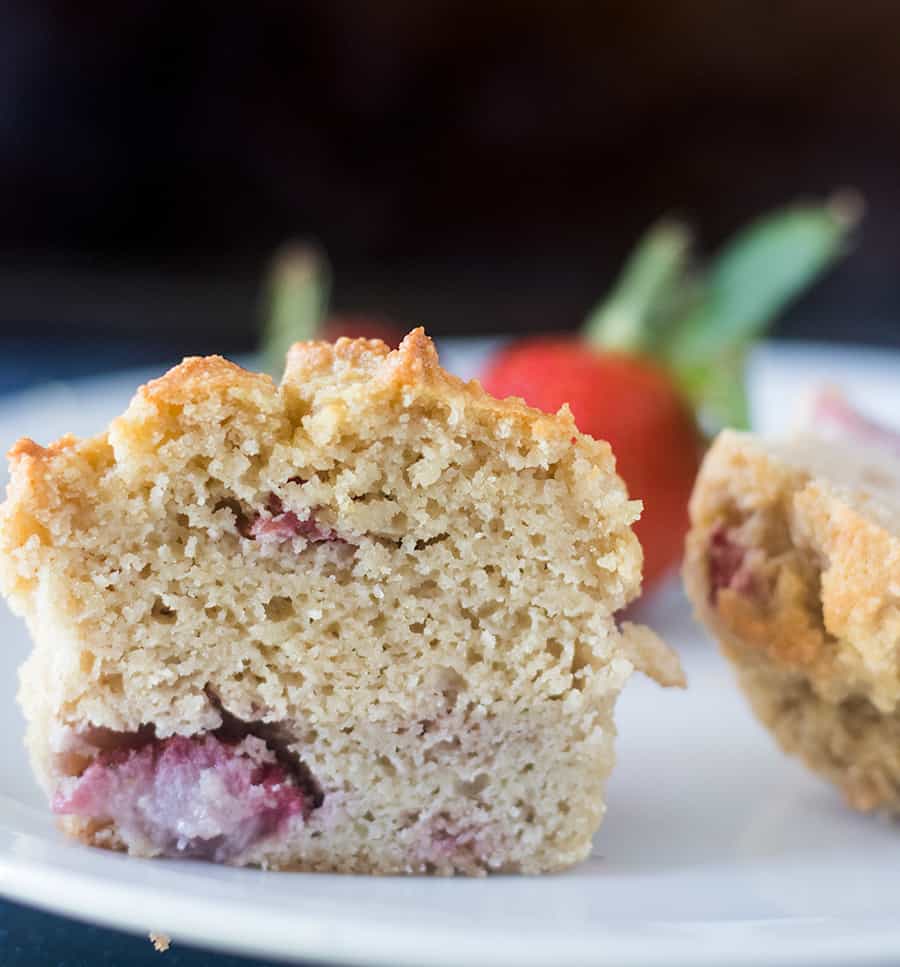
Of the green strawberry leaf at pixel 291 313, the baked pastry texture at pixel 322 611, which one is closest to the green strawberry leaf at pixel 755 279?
the green strawberry leaf at pixel 291 313

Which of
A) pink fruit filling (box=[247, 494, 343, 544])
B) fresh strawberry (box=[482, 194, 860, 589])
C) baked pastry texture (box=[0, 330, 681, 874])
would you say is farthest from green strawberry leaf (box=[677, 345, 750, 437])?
pink fruit filling (box=[247, 494, 343, 544])

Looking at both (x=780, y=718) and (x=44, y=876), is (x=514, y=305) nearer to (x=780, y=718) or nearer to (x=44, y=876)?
(x=780, y=718)

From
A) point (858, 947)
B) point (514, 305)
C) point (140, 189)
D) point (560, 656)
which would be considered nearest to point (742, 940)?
point (858, 947)

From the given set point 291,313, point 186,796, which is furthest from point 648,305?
point 186,796

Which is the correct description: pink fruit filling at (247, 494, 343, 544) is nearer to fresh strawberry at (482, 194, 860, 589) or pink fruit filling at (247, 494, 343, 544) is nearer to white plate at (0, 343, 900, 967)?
white plate at (0, 343, 900, 967)

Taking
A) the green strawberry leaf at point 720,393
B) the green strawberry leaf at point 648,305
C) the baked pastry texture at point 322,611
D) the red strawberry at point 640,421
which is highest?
the green strawberry leaf at point 648,305

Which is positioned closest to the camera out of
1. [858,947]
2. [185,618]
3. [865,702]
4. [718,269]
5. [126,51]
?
[858,947]

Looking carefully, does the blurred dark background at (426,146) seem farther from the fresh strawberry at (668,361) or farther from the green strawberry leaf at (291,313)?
the fresh strawberry at (668,361)
